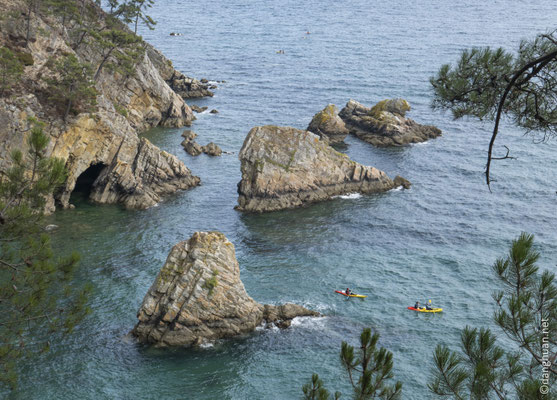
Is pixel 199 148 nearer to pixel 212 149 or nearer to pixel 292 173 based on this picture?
pixel 212 149

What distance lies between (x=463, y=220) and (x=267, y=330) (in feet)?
101

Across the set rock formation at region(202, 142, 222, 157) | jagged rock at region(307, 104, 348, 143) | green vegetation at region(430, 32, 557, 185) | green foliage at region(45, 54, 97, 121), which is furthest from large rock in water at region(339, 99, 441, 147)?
green vegetation at region(430, 32, 557, 185)

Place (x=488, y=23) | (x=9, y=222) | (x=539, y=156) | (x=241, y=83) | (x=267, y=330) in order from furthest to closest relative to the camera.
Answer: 1. (x=488, y=23)
2. (x=241, y=83)
3. (x=539, y=156)
4. (x=267, y=330)
5. (x=9, y=222)

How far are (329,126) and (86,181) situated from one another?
1511 inches

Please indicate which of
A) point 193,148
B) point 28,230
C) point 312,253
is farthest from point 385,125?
point 28,230

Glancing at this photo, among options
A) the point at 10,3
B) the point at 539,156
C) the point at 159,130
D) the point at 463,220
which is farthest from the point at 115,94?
the point at 539,156

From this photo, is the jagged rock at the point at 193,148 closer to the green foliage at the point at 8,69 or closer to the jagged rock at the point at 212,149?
the jagged rock at the point at 212,149

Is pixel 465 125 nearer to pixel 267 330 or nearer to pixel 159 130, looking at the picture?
pixel 159 130

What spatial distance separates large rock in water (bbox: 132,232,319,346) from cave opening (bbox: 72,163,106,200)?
26.4 m

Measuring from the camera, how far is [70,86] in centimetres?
5997

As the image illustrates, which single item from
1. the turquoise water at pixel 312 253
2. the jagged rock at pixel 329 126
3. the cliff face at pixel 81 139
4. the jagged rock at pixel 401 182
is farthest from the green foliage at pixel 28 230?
the jagged rock at pixel 329 126

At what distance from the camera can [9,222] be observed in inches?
755

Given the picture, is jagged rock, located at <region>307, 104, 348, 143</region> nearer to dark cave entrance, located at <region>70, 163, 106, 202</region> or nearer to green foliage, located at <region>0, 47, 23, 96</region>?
dark cave entrance, located at <region>70, 163, 106, 202</region>

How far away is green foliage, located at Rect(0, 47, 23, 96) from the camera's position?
55.3 meters
